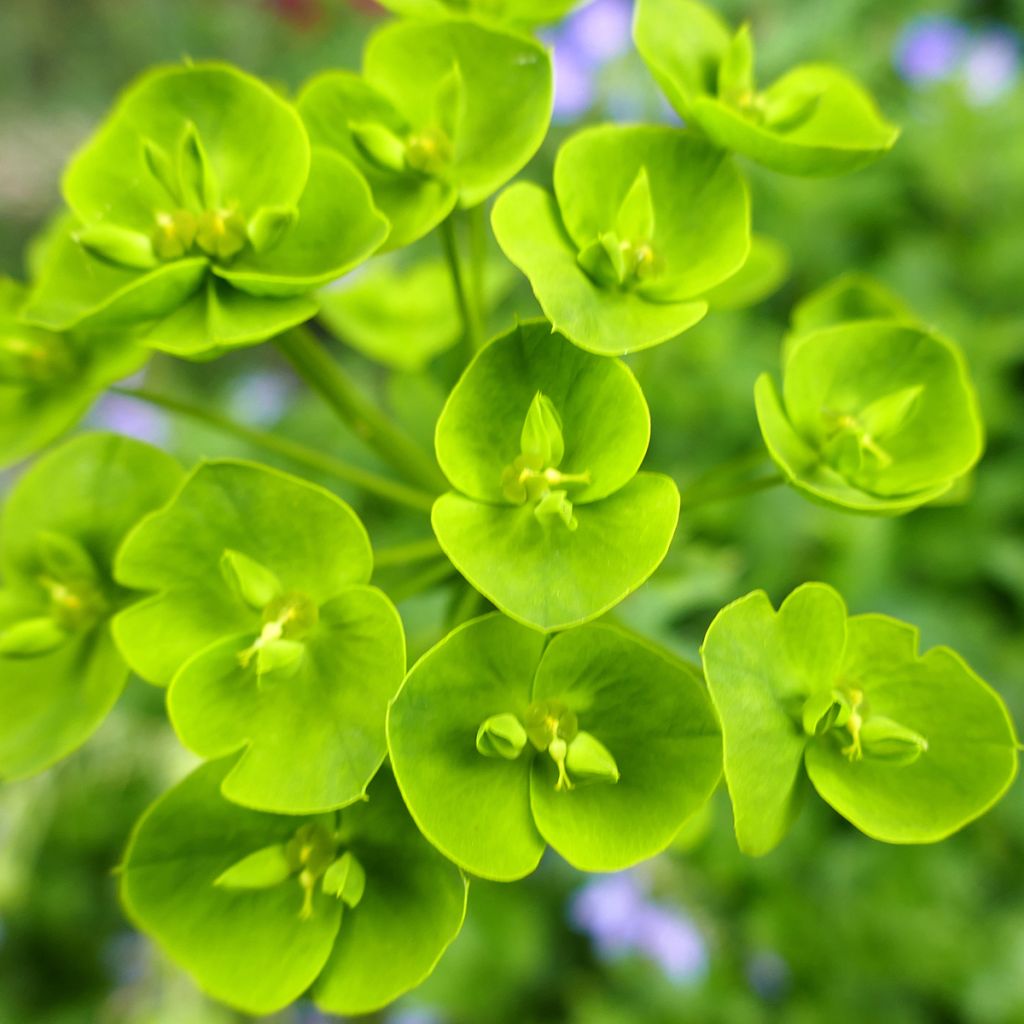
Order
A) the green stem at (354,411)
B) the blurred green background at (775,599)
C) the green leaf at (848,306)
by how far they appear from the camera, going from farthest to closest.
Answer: the blurred green background at (775,599)
the green leaf at (848,306)
the green stem at (354,411)

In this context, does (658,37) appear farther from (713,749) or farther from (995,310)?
(995,310)

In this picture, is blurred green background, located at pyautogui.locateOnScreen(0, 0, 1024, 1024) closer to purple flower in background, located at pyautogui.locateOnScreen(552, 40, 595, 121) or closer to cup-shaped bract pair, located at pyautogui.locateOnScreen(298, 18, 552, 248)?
purple flower in background, located at pyautogui.locateOnScreen(552, 40, 595, 121)

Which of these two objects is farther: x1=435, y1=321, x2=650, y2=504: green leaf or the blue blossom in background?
the blue blossom in background

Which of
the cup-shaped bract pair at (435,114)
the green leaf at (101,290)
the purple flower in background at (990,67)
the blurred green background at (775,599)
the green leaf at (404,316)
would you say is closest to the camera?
the green leaf at (101,290)

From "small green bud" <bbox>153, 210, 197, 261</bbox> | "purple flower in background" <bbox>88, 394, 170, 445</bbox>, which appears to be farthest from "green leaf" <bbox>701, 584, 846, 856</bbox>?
"purple flower in background" <bbox>88, 394, 170, 445</bbox>

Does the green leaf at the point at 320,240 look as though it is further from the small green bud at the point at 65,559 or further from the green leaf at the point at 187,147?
the small green bud at the point at 65,559

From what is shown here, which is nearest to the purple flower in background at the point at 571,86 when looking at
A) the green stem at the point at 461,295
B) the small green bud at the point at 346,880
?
the green stem at the point at 461,295

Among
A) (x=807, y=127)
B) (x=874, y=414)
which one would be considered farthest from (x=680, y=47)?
(x=874, y=414)
